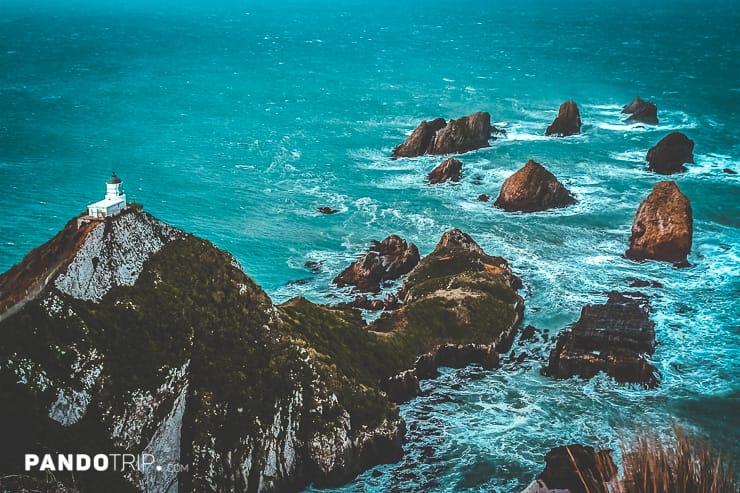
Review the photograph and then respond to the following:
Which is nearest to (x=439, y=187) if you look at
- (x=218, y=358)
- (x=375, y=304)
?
(x=375, y=304)

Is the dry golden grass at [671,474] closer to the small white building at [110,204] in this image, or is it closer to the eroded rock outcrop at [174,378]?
the eroded rock outcrop at [174,378]

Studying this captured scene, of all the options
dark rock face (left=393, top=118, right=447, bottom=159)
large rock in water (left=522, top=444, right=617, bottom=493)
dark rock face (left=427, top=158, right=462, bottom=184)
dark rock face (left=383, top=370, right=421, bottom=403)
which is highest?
dark rock face (left=393, top=118, right=447, bottom=159)

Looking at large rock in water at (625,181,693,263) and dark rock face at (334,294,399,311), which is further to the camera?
large rock in water at (625,181,693,263)

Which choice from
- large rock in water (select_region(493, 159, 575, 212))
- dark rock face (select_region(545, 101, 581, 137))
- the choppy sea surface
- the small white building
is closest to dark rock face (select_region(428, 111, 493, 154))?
the choppy sea surface

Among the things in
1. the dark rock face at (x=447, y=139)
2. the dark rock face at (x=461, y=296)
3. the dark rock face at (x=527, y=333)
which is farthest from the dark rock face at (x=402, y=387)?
the dark rock face at (x=447, y=139)

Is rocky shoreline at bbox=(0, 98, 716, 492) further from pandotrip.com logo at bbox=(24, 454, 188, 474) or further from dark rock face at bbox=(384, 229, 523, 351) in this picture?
pandotrip.com logo at bbox=(24, 454, 188, 474)

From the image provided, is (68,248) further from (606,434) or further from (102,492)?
(606,434)

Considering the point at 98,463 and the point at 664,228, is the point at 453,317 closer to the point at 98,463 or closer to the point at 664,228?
the point at 664,228
